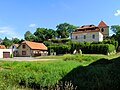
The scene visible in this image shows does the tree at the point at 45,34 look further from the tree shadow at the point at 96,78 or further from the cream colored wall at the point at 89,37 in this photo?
the tree shadow at the point at 96,78

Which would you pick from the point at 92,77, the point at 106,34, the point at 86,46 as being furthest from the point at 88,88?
the point at 106,34

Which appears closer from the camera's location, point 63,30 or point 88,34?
point 88,34

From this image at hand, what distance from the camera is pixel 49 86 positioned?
39.8 feet

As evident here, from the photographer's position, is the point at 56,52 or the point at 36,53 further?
the point at 36,53

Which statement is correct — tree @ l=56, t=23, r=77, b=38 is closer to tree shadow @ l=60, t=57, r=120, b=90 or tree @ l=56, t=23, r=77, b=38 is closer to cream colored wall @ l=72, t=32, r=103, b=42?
cream colored wall @ l=72, t=32, r=103, b=42

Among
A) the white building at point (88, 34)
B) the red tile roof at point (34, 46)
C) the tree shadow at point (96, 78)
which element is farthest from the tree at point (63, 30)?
the tree shadow at point (96, 78)

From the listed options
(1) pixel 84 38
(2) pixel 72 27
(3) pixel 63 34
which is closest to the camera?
(1) pixel 84 38

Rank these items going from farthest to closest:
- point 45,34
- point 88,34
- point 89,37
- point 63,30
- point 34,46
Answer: point 63,30, point 45,34, point 88,34, point 89,37, point 34,46

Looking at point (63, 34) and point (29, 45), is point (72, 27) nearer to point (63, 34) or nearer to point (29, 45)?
point (63, 34)

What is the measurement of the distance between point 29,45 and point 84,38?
59.7 feet

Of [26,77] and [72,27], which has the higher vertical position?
[72,27]

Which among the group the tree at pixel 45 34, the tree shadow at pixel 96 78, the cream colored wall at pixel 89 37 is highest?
the tree at pixel 45 34

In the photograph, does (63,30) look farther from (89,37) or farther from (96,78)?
(96,78)

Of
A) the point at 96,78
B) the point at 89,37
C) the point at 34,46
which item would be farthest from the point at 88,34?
the point at 96,78
